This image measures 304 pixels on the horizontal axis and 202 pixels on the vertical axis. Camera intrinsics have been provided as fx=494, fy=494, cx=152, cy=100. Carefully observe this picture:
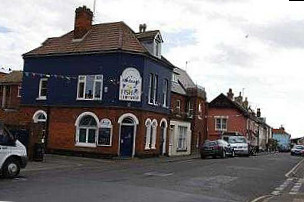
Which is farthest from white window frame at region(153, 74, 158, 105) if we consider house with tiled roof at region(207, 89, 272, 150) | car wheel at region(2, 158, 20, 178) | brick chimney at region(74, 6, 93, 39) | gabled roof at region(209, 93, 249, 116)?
gabled roof at region(209, 93, 249, 116)

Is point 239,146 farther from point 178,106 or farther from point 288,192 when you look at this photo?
point 288,192

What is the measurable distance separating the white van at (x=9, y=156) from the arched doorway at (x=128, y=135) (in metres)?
16.0

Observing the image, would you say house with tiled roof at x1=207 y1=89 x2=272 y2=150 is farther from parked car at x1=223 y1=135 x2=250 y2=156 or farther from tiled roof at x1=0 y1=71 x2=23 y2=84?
tiled roof at x1=0 y1=71 x2=23 y2=84

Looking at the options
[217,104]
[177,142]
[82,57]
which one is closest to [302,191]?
[82,57]

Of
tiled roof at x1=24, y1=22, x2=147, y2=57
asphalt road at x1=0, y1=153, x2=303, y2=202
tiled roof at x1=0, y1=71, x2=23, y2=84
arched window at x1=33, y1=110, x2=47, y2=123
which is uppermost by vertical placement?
tiled roof at x1=24, y1=22, x2=147, y2=57

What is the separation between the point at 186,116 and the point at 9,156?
32.8m

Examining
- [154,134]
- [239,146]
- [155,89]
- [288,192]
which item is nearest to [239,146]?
[239,146]

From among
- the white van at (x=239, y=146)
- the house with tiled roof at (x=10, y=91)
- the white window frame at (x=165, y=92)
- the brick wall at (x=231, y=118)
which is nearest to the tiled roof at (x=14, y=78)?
the house with tiled roof at (x=10, y=91)

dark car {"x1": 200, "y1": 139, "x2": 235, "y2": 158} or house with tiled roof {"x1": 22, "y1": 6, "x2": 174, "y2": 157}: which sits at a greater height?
house with tiled roof {"x1": 22, "y1": 6, "x2": 174, "y2": 157}

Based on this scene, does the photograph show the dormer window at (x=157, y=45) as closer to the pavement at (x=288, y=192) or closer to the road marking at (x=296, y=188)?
the pavement at (x=288, y=192)

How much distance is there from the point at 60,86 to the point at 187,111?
18.2 metres

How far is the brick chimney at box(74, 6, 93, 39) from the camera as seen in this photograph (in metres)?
37.7

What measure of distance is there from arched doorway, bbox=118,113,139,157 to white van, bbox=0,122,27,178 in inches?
629

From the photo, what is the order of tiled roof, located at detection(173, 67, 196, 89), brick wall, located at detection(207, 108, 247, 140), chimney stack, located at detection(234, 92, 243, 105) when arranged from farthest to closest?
chimney stack, located at detection(234, 92, 243, 105) < brick wall, located at detection(207, 108, 247, 140) < tiled roof, located at detection(173, 67, 196, 89)
